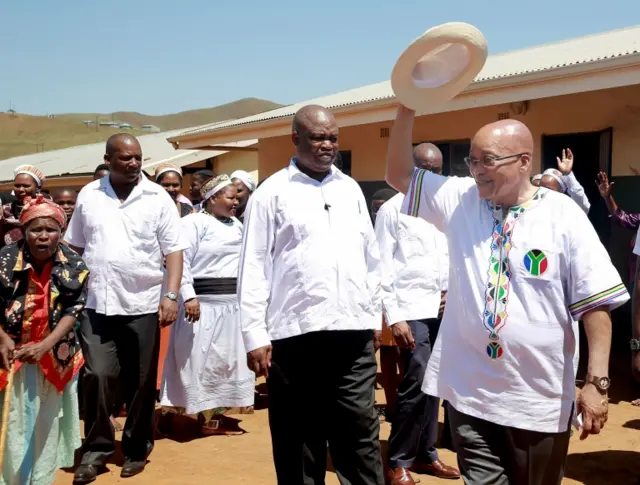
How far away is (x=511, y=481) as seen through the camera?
3260mm

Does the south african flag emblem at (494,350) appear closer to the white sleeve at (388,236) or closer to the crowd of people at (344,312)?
the crowd of people at (344,312)

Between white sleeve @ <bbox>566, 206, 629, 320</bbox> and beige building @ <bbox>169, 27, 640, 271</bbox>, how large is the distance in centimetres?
500

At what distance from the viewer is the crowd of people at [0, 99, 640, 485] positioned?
10.3 feet

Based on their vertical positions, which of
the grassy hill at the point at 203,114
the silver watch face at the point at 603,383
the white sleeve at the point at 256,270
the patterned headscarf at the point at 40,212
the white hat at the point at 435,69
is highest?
the grassy hill at the point at 203,114

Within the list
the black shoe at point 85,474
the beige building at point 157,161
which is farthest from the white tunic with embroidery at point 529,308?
the beige building at point 157,161

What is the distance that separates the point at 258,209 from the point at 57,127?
105078mm

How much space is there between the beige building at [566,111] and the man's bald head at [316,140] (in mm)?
4144

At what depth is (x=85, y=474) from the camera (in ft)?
17.1

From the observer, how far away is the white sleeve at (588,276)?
121 inches

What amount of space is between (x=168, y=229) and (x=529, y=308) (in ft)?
10.4

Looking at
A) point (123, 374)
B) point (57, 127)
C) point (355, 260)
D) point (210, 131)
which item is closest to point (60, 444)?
point (123, 374)

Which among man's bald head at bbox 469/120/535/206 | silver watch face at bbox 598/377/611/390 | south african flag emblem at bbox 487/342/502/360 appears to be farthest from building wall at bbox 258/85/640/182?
south african flag emblem at bbox 487/342/502/360

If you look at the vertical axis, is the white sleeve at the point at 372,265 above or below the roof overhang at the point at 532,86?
below

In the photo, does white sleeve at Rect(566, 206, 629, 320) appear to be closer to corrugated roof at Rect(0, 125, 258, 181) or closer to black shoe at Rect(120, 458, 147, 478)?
black shoe at Rect(120, 458, 147, 478)
